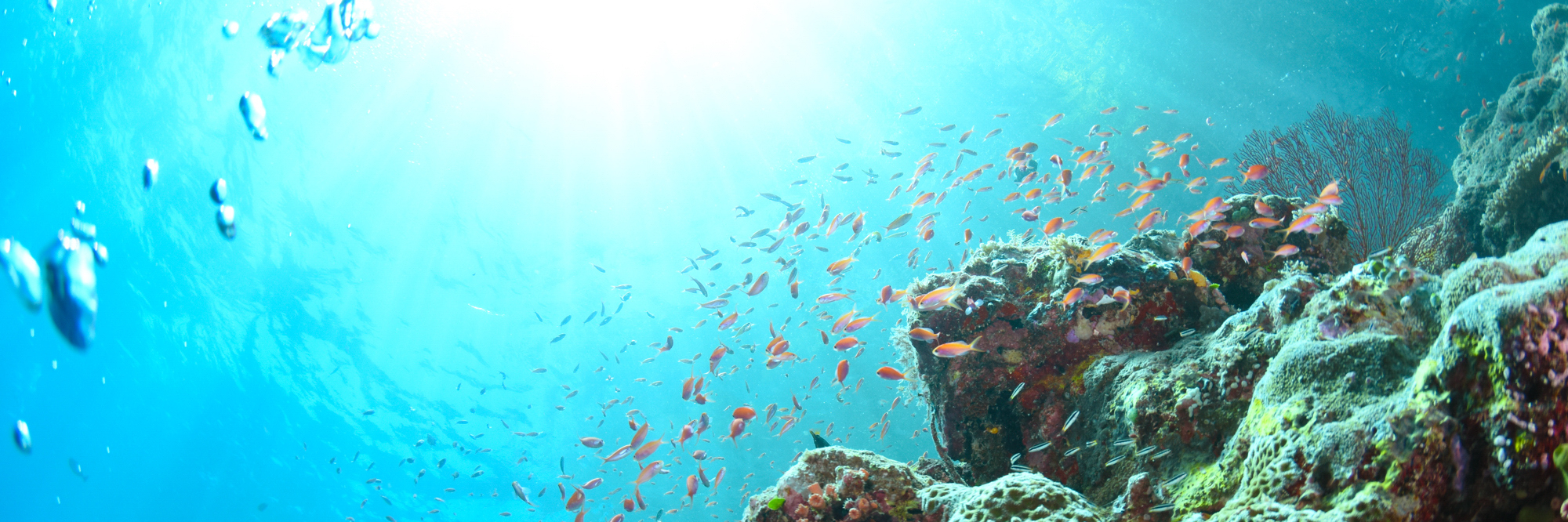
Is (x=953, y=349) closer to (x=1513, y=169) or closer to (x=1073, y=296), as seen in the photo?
(x=1073, y=296)

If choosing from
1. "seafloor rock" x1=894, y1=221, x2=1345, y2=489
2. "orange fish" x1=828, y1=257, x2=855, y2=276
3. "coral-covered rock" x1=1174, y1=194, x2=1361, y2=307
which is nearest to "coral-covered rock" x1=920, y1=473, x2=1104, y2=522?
"seafloor rock" x1=894, y1=221, x2=1345, y2=489

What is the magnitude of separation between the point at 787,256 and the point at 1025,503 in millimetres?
13713

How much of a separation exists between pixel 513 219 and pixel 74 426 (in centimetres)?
3504

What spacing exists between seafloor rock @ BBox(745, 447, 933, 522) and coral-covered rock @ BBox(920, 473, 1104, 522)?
23.7 inches

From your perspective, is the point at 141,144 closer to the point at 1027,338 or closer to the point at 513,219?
the point at 513,219

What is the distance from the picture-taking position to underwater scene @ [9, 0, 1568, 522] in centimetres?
262

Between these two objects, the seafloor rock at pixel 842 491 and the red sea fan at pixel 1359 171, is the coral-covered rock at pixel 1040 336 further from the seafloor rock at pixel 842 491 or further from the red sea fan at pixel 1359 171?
the red sea fan at pixel 1359 171

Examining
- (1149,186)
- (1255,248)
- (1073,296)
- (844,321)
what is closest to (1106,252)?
(1073,296)

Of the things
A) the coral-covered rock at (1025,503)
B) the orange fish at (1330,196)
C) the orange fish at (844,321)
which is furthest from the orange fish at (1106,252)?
the coral-covered rock at (1025,503)

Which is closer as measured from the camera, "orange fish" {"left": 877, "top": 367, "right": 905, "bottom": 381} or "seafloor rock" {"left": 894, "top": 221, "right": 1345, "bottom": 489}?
"seafloor rock" {"left": 894, "top": 221, "right": 1345, "bottom": 489}

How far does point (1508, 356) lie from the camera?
5.37ft

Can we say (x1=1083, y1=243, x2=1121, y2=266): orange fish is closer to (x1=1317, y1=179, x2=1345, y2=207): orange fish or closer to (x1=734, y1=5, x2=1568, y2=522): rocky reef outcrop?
(x1=734, y1=5, x2=1568, y2=522): rocky reef outcrop

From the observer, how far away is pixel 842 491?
362 centimetres

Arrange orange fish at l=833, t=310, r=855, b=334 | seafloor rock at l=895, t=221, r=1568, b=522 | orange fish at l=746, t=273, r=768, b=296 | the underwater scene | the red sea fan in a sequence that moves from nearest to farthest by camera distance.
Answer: seafloor rock at l=895, t=221, r=1568, b=522 → the underwater scene → orange fish at l=833, t=310, r=855, b=334 → orange fish at l=746, t=273, r=768, b=296 → the red sea fan
